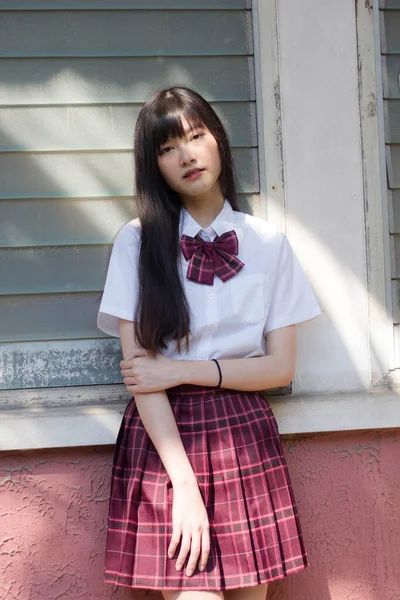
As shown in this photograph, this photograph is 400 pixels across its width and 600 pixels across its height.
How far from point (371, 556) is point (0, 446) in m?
1.13

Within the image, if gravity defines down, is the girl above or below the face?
below

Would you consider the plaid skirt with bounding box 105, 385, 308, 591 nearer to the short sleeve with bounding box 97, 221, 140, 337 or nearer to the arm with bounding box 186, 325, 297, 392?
the arm with bounding box 186, 325, 297, 392

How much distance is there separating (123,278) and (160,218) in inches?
7.5

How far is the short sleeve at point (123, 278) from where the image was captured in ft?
6.56

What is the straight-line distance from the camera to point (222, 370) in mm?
1966

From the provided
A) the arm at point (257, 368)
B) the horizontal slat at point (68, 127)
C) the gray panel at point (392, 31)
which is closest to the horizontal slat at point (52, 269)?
the horizontal slat at point (68, 127)

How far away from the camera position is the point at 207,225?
216cm

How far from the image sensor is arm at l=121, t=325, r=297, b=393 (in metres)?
1.94

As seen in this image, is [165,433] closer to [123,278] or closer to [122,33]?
[123,278]

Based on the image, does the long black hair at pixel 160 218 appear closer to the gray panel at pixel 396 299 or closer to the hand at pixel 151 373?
the hand at pixel 151 373

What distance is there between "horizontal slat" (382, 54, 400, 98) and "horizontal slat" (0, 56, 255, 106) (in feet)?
1.39

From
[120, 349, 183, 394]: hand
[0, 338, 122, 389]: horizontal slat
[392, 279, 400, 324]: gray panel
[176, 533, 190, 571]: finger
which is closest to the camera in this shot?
[176, 533, 190, 571]: finger

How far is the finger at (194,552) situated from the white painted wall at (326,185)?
657 mm

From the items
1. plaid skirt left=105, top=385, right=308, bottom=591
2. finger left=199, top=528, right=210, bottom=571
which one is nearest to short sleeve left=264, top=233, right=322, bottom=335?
plaid skirt left=105, top=385, right=308, bottom=591
